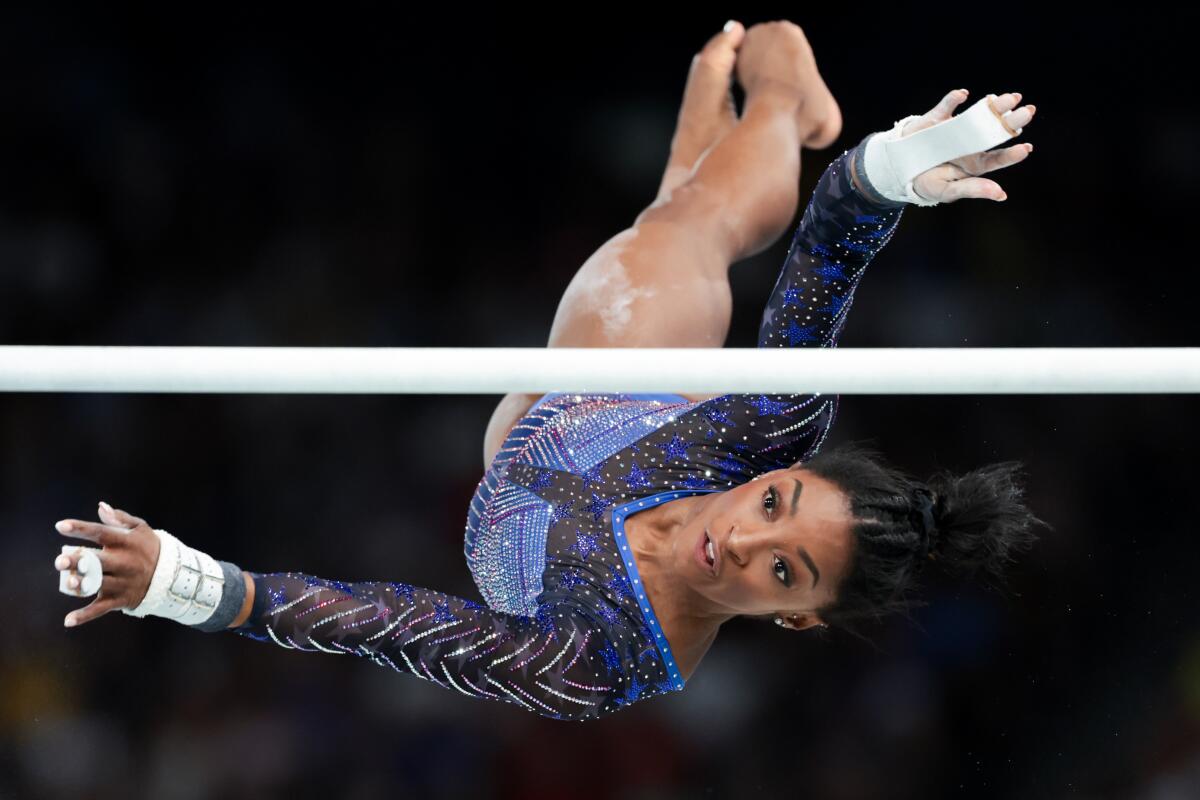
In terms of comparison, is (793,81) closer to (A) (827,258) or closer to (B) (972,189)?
(A) (827,258)

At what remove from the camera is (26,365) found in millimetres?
1112

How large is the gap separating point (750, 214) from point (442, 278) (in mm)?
791

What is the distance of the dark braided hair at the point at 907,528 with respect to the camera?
4.75 feet

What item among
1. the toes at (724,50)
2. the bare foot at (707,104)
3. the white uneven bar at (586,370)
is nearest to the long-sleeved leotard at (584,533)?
the white uneven bar at (586,370)

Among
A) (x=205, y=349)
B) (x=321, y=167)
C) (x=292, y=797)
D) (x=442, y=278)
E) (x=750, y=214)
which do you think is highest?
(x=321, y=167)

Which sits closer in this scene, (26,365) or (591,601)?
(26,365)

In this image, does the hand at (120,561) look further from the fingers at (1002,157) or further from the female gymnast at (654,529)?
the fingers at (1002,157)

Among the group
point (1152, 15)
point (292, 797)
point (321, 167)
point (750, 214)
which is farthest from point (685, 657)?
point (1152, 15)

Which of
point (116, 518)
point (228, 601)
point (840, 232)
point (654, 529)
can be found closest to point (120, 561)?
point (116, 518)

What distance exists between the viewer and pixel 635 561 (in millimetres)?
1646

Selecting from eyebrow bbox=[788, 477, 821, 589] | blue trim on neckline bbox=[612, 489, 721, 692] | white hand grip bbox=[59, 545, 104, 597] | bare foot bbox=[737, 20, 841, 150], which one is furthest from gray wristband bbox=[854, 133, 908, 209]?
white hand grip bbox=[59, 545, 104, 597]

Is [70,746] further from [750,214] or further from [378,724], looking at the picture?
[750,214]

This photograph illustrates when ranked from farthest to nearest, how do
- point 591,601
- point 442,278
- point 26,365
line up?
point 442,278 < point 591,601 < point 26,365

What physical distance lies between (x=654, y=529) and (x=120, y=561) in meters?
0.70
